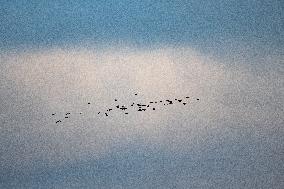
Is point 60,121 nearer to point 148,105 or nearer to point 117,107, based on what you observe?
point 117,107

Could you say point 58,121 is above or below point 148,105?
below

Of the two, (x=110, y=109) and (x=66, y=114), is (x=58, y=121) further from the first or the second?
(x=110, y=109)

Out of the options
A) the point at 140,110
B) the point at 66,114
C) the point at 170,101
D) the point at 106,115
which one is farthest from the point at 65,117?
the point at 170,101

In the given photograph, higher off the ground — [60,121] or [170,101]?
[170,101]

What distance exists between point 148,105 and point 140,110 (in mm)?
665

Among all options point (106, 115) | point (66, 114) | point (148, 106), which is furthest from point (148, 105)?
point (66, 114)

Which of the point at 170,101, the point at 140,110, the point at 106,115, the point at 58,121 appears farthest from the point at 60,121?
the point at 170,101

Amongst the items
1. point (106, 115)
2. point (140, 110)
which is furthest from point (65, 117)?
point (140, 110)

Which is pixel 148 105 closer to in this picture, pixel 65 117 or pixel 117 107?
pixel 117 107

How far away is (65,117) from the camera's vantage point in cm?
2148

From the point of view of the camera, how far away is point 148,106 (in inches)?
831

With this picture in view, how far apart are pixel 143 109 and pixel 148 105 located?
537mm

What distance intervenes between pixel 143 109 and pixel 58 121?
5590 mm

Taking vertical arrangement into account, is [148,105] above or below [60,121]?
above
